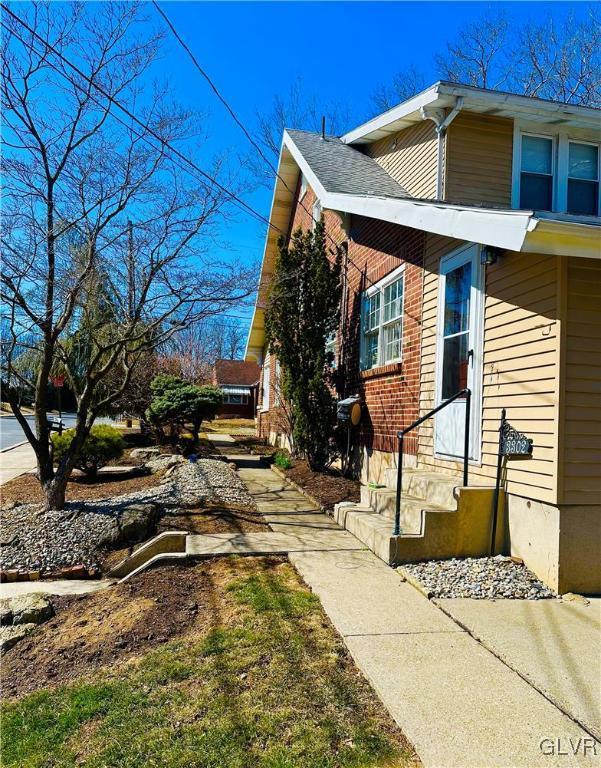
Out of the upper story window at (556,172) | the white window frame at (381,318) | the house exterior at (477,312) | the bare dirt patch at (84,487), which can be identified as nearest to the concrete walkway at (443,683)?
the house exterior at (477,312)

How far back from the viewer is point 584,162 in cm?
735

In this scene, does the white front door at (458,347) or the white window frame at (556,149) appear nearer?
the white front door at (458,347)

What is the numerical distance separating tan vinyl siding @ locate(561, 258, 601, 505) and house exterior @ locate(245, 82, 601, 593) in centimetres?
1

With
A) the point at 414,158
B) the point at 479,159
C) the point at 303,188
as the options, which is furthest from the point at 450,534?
the point at 303,188

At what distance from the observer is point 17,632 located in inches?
165

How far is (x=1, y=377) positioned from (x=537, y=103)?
7.72m

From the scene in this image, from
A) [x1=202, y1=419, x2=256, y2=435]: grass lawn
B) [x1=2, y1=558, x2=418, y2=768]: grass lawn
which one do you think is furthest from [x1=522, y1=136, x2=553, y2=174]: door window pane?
[x1=202, y1=419, x2=256, y2=435]: grass lawn

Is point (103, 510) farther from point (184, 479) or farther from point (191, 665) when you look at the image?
point (191, 665)

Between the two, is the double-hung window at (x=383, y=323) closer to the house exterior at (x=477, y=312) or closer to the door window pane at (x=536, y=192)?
the house exterior at (x=477, y=312)

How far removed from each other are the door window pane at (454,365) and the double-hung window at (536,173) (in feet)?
7.66

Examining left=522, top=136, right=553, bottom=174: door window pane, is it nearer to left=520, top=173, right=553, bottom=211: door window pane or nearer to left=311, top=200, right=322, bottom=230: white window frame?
left=520, top=173, right=553, bottom=211: door window pane

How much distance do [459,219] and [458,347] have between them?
6.17 ft

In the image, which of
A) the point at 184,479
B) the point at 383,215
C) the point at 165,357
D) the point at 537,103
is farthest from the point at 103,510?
the point at 165,357

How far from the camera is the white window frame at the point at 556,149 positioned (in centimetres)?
713
